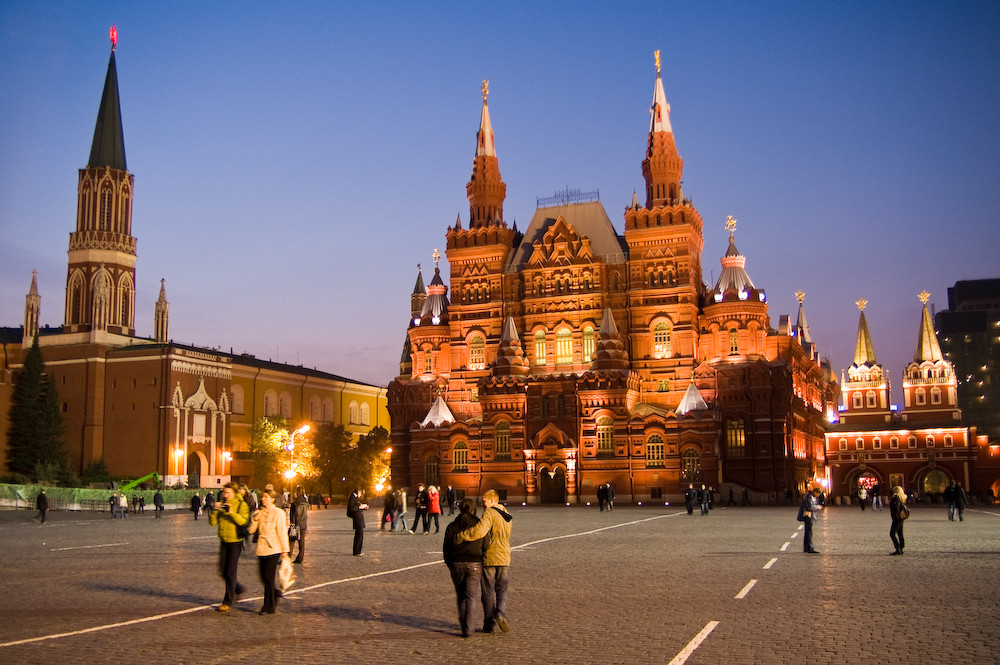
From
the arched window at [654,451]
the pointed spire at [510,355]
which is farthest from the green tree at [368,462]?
the arched window at [654,451]

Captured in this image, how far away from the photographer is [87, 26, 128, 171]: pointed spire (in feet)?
281

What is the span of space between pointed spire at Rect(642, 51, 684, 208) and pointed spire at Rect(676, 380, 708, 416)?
14.9 meters

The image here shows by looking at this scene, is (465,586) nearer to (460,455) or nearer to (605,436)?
(605,436)

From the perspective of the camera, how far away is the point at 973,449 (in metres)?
105

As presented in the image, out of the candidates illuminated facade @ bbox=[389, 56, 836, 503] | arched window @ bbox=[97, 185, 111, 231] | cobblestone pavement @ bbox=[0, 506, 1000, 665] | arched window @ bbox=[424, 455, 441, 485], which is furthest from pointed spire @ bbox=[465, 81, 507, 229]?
cobblestone pavement @ bbox=[0, 506, 1000, 665]

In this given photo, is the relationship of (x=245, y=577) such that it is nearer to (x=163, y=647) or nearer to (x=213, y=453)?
(x=163, y=647)

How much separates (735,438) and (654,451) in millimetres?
5992

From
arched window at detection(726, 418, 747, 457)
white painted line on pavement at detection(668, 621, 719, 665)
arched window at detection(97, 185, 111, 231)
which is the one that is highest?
arched window at detection(97, 185, 111, 231)

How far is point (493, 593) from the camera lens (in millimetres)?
12602

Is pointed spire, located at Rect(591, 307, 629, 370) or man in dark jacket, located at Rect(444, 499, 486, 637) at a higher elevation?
pointed spire, located at Rect(591, 307, 629, 370)

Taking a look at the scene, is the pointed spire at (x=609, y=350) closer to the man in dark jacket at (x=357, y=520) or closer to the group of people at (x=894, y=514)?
the group of people at (x=894, y=514)

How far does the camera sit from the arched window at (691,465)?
6831 cm

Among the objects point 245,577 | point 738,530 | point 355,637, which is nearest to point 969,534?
point 738,530

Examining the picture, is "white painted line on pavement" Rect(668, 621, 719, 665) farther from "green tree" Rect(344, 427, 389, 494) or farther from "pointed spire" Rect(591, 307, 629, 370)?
"green tree" Rect(344, 427, 389, 494)
